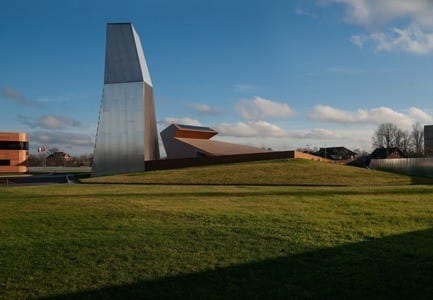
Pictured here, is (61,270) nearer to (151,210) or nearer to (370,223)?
(151,210)

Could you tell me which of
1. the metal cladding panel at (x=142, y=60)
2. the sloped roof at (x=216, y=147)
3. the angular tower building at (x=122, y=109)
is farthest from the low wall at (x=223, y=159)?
the metal cladding panel at (x=142, y=60)

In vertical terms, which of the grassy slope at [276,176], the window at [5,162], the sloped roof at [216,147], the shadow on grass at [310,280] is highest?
the sloped roof at [216,147]

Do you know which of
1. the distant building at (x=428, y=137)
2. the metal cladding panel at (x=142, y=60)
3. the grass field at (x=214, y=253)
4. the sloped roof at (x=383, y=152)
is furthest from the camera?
the sloped roof at (x=383, y=152)

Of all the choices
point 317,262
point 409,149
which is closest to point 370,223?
point 317,262

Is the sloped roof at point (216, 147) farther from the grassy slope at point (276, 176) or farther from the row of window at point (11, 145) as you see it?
the row of window at point (11, 145)

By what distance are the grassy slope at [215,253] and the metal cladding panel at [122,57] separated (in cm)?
3132

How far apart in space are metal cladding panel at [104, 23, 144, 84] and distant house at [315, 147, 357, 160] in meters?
78.3

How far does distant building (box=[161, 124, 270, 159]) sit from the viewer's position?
162 feet

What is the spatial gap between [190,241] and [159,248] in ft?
2.20

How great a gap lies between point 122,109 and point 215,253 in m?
36.0

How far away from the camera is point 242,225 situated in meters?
9.48

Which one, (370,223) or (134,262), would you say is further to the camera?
(370,223)

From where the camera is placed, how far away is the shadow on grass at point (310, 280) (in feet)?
17.6

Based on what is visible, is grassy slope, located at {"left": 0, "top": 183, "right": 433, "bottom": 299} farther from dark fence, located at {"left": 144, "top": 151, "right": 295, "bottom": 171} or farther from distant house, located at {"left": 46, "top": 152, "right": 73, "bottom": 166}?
distant house, located at {"left": 46, "top": 152, "right": 73, "bottom": 166}
